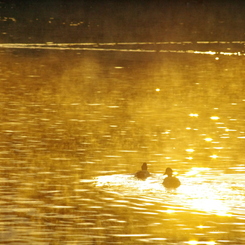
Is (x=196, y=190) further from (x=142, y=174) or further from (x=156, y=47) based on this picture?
(x=156, y=47)

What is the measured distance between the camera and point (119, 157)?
2633cm

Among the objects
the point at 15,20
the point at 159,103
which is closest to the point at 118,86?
the point at 159,103

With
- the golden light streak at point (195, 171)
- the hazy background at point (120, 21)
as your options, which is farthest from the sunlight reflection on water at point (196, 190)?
the hazy background at point (120, 21)

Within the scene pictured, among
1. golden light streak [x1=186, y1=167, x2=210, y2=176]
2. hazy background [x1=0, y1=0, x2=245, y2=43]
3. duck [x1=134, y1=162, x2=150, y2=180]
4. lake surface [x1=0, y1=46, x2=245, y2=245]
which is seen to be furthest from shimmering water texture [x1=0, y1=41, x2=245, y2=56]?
duck [x1=134, y1=162, x2=150, y2=180]

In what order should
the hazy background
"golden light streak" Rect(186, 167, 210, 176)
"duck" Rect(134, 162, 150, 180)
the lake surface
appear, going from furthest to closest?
the hazy background, "golden light streak" Rect(186, 167, 210, 176), "duck" Rect(134, 162, 150, 180), the lake surface

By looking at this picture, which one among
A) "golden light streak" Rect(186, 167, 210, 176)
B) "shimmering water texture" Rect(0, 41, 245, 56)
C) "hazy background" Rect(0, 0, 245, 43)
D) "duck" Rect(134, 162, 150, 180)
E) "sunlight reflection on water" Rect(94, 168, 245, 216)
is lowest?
"sunlight reflection on water" Rect(94, 168, 245, 216)

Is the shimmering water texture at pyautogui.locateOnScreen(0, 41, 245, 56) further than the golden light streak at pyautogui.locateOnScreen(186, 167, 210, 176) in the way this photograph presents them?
Yes

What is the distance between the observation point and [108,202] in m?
20.7

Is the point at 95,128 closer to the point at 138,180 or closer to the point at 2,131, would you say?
the point at 2,131

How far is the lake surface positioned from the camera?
61.8 feet

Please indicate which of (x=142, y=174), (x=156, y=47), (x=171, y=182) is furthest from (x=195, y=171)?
(x=156, y=47)

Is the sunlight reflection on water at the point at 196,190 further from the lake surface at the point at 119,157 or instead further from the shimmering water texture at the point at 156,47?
the shimmering water texture at the point at 156,47

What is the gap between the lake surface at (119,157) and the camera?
61.8 feet

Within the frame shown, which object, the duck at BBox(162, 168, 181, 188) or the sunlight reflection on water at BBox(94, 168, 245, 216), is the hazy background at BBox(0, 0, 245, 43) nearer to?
the sunlight reflection on water at BBox(94, 168, 245, 216)
